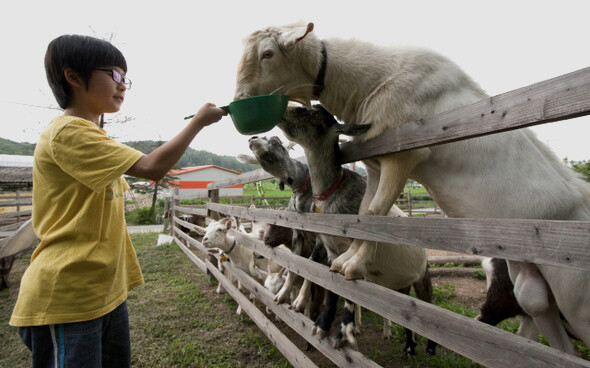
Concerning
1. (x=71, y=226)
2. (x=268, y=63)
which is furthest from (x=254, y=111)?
(x=71, y=226)

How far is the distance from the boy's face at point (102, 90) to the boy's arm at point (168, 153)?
1.52 ft

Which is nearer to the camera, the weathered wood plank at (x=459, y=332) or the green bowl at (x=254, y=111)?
the weathered wood plank at (x=459, y=332)

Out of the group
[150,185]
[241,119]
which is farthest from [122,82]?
[150,185]

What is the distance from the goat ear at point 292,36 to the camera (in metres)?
1.60

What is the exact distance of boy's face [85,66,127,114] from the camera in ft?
5.02

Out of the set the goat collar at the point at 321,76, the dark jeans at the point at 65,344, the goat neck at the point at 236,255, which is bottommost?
the goat neck at the point at 236,255

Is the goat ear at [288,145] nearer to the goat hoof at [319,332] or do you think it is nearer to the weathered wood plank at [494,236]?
the weathered wood plank at [494,236]

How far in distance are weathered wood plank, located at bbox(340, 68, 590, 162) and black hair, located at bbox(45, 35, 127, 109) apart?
60.0 inches

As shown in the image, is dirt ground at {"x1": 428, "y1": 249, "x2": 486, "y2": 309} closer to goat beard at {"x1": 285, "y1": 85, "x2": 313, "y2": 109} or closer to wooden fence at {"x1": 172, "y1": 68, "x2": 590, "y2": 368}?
wooden fence at {"x1": 172, "y1": 68, "x2": 590, "y2": 368}

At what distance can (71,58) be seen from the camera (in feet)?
4.82

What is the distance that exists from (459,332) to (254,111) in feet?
4.47

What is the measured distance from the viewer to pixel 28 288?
1347mm

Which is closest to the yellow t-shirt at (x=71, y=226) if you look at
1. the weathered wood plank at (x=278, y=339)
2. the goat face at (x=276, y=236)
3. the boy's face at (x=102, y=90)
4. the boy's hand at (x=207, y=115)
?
the boy's face at (x=102, y=90)

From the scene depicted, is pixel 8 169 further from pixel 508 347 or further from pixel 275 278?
pixel 508 347
